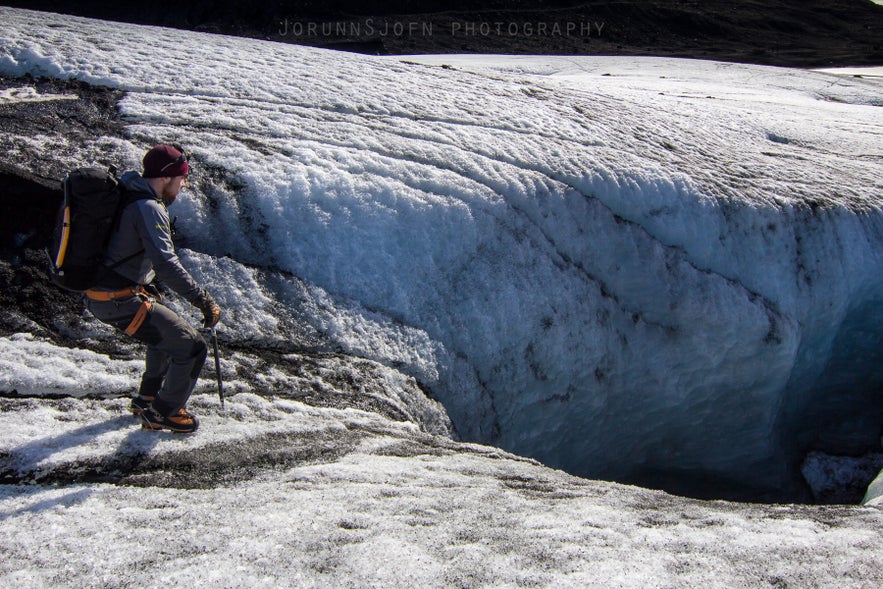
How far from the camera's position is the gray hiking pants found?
10.0 feet

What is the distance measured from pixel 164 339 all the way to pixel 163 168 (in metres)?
0.76

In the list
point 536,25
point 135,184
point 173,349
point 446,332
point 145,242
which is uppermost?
point 536,25

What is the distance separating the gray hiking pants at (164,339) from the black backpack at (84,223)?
18 cm

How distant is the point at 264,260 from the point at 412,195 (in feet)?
3.71

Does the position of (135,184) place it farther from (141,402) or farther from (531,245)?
(531,245)

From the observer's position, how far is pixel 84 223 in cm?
286

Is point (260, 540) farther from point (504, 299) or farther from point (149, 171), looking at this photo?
point (504, 299)

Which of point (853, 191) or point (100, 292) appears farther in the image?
point (853, 191)

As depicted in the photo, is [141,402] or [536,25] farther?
[536,25]

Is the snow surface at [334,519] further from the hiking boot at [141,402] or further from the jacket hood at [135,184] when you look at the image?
the jacket hood at [135,184]

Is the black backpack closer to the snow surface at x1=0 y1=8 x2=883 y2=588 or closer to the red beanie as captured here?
the red beanie

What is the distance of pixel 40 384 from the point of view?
11.0 feet

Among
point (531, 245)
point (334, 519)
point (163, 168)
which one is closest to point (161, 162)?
point (163, 168)

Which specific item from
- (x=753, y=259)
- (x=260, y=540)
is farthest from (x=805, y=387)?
(x=260, y=540)
